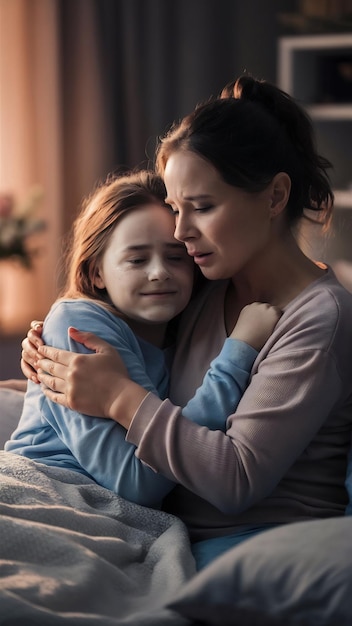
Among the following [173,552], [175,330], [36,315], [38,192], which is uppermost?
[175,330]

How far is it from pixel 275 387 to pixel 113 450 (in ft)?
0.87

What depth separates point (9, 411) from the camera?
6.29 feet

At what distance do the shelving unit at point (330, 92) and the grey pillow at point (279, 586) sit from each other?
10.5ft

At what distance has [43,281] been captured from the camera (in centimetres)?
463

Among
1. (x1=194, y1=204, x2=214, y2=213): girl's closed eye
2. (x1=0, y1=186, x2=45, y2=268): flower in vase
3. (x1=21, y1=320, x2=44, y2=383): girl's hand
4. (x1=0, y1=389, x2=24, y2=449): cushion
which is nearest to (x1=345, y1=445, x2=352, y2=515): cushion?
(x1=194, y1=204, x2=214, y2=213): girl's closed eye

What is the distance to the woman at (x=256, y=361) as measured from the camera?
1.34 meters

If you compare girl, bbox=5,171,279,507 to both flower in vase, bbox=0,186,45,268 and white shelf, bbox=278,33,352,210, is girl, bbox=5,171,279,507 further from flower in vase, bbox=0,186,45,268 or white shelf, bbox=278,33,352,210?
white shelf, bbox=278,33,352,210

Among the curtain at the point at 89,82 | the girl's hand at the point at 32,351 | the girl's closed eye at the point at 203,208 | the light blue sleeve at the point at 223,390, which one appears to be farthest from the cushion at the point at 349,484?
the curtain at the point at 89,82

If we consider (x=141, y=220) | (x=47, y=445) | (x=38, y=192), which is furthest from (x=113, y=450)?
(x=38, y=192)

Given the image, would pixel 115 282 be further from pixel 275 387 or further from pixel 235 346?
pixel 275 387

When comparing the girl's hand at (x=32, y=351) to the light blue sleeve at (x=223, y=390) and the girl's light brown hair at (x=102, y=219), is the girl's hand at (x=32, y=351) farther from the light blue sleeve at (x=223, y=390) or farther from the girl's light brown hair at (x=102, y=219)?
the light blue sleeve at (x=223, y=390)

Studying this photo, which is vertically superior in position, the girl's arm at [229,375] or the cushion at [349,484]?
the girl's arm at [229,375]

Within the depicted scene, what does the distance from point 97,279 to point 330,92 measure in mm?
3315

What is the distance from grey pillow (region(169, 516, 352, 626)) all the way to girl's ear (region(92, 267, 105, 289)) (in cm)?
69
